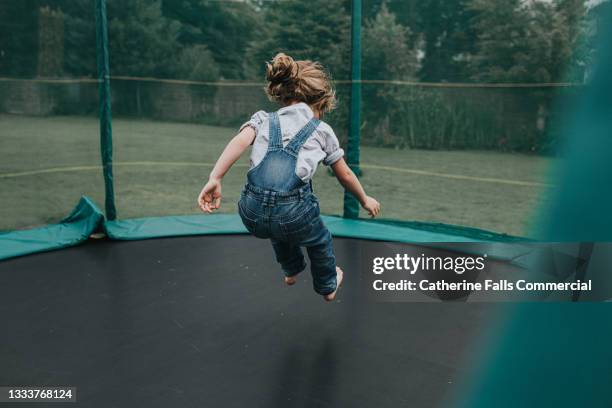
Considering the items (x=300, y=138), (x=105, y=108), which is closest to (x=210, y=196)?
(x=300, y=138)

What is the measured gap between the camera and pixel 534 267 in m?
0.72

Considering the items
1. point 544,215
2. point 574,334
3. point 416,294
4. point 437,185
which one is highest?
point 544,215

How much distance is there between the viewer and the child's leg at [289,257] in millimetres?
2232

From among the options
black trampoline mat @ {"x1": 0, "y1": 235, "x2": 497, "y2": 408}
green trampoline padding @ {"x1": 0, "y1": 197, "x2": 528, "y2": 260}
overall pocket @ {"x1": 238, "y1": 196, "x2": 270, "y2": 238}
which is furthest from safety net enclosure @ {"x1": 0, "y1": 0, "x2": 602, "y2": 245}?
overall pocket @ {"x1": 238, "y1": 196, "x2": 270, "y2": 238}

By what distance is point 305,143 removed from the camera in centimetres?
193

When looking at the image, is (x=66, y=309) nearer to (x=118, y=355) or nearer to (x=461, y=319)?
(x=118, y=355)

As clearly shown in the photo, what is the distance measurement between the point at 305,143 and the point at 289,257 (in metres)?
0.53

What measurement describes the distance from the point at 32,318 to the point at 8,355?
1.15 feet

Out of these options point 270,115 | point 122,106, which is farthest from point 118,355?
point 122,106

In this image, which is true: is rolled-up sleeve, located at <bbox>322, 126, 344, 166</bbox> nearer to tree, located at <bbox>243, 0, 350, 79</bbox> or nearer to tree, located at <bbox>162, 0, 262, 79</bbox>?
tree, located at <bbox>243, 0, 350, 79</bbox>

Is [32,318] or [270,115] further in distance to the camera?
[32,318]

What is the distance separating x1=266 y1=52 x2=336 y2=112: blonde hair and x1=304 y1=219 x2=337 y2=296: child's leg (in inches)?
16.5

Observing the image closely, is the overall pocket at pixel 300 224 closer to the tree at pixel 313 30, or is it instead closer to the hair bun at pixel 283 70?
the hair bun at pixel 283 70

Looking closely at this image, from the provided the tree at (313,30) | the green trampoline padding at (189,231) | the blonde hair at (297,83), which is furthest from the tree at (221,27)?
the blonde hair at (297,83)
